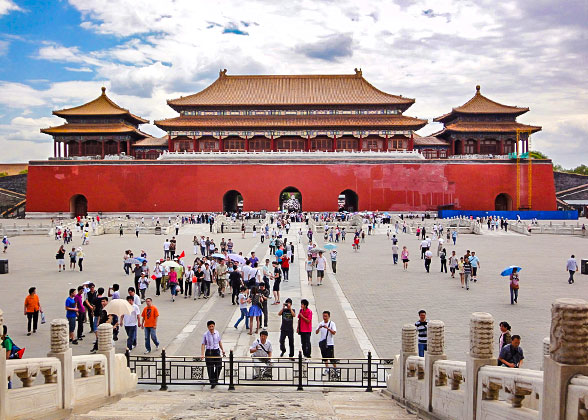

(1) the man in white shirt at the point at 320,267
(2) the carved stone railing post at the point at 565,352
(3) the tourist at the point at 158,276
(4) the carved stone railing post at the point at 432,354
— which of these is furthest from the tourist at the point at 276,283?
(2) the carved stone railing post at the point at 565,352

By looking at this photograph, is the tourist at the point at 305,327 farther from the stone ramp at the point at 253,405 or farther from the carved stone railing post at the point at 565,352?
the carved stone railing post at the point at 565,352

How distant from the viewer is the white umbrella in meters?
9.54

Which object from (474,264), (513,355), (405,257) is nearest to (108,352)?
(513,355)

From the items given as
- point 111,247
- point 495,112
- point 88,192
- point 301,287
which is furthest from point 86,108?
point 301,287

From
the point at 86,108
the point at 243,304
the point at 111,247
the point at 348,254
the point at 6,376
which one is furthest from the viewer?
the point at 86,108

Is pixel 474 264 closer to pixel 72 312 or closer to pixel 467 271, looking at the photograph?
pixel 467 271

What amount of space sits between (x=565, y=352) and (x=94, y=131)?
168ft

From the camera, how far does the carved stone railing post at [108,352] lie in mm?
6953

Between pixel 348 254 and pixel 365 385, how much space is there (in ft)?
53.6

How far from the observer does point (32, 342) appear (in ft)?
33.6

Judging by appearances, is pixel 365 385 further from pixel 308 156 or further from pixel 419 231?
pixel 308 156

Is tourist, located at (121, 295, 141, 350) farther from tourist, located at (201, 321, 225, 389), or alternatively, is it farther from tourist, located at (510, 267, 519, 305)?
tourist, located at (510, 267, 519, 305)

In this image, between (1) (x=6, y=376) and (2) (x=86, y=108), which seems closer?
(1) (x=6, y=376)

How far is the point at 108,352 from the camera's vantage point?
6992 mm
